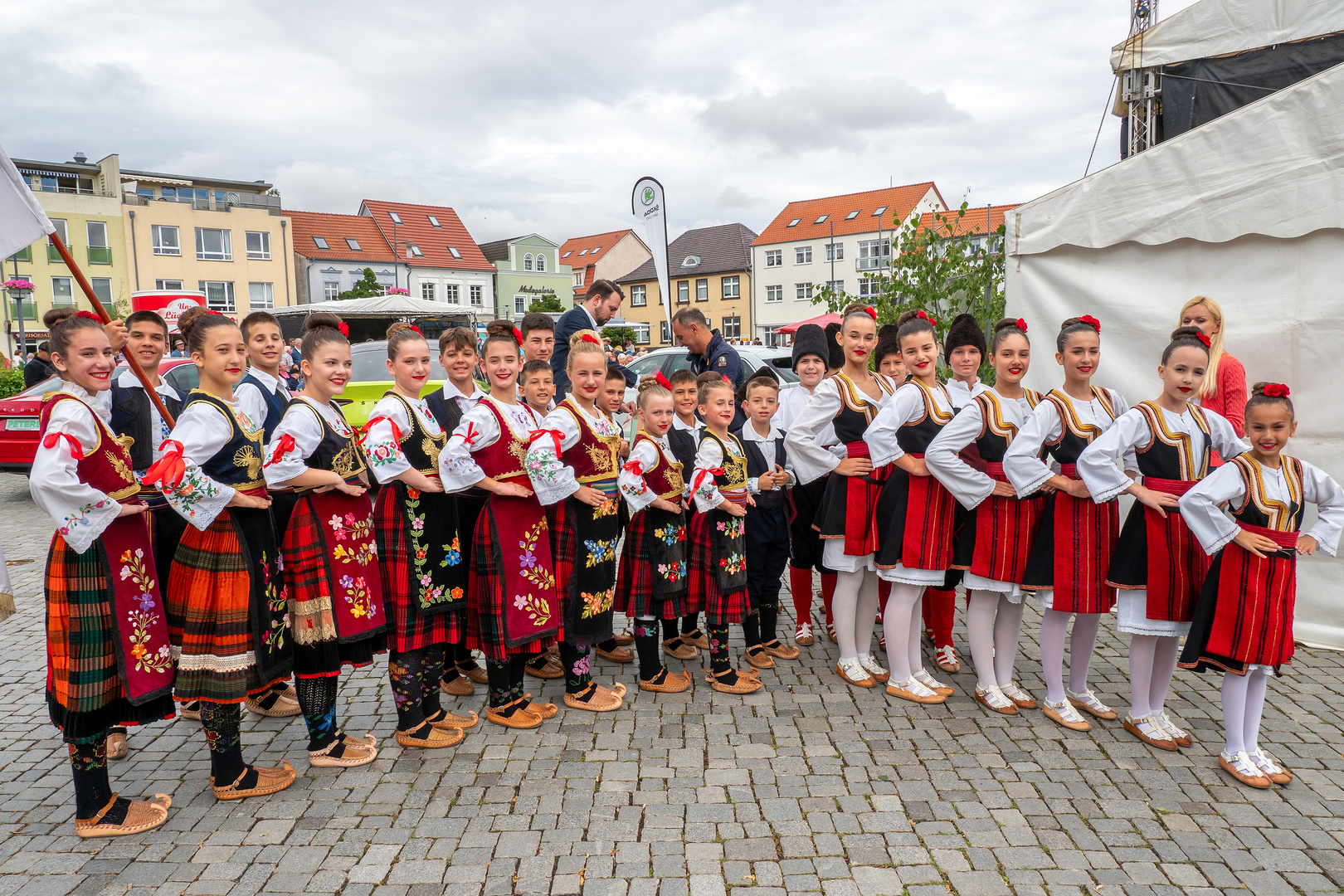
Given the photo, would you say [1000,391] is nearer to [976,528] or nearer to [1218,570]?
[976,528]

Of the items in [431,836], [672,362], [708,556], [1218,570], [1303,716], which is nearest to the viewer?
[431,836]

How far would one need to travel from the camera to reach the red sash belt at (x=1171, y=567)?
11.8 ft

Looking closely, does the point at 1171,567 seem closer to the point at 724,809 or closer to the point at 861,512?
the point at 861,512

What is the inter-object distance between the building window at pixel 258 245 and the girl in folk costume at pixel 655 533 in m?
43.1

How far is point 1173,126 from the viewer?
6.33 metres

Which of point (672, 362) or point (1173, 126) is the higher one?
point (1173, 126)

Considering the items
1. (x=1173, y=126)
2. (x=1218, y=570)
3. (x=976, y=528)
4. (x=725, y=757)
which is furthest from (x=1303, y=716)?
(x=1173, y=126)

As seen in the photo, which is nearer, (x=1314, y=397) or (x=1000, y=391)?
(x=1000, y=391)

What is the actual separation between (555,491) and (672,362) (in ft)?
24.6

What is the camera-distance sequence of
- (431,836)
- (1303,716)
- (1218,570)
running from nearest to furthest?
1. (431,836)
2. (1218,570)
3. (1303,716)

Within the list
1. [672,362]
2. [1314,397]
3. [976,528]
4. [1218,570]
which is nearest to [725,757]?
[976,528]

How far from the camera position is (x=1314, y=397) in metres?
4.95

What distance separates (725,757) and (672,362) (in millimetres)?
7882

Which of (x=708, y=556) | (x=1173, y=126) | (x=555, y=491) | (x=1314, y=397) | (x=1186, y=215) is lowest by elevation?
(x=708, y=556)
